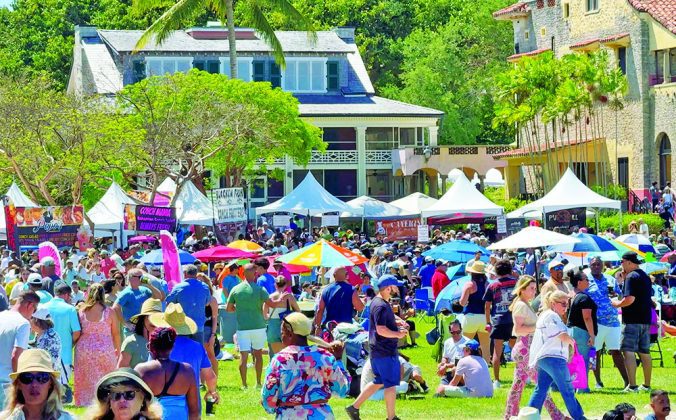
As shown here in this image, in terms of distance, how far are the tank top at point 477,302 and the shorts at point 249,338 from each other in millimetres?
2804

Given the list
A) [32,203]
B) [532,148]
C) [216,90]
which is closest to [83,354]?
[32,203]

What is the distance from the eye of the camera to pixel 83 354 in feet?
49.7

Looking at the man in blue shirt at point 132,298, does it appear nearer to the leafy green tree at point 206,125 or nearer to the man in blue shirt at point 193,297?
the man in blue shirt at point 193,297

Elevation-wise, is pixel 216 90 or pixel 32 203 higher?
pixel 216 90

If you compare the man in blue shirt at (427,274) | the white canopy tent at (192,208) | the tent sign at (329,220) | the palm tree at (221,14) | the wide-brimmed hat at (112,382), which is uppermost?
the palm tree at (221,14)

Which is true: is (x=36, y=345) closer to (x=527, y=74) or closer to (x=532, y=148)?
(x=527, y=74)

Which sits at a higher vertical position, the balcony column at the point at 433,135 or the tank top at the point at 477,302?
the balcony column at the point at 433,135

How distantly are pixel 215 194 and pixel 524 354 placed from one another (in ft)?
57.0

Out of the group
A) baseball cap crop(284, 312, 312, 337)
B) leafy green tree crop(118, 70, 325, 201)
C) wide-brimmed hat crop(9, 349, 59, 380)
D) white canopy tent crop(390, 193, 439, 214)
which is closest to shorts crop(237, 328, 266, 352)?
baseball cap crop(284, 312, 312, 337)

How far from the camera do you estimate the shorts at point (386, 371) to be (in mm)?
13547

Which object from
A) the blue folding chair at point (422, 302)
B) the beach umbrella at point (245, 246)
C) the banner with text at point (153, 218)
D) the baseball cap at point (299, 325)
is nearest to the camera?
the baseball cap at point (299, 325)

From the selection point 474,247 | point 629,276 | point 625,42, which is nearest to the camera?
point 629,276

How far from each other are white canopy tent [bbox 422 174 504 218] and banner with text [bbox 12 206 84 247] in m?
14.2

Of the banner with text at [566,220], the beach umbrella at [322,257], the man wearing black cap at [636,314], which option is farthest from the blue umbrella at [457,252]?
the man wearing black cap at [636,314]
